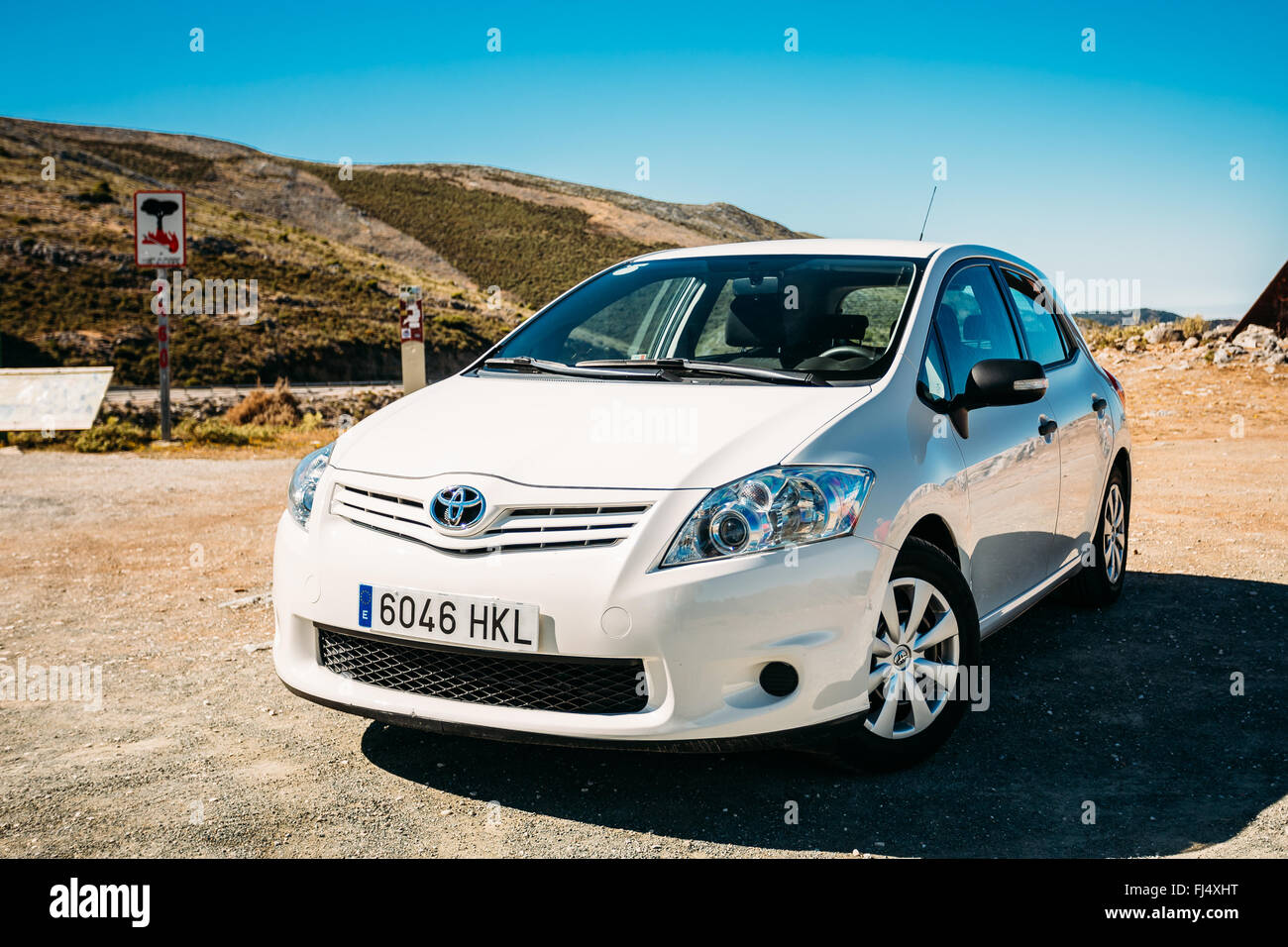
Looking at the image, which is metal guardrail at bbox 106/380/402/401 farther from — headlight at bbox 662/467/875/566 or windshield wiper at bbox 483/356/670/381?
headlight at bbox 662/467/875/566

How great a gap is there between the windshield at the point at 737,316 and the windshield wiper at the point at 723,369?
0.02 m

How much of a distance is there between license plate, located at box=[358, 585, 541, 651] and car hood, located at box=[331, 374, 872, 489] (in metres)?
0.35

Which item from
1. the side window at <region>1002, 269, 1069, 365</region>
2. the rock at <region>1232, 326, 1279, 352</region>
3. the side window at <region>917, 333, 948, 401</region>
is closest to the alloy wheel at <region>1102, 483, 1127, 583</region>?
the side window at <region>1002, 269, 1069, 365</region>

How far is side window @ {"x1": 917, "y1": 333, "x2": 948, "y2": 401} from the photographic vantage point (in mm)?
3826

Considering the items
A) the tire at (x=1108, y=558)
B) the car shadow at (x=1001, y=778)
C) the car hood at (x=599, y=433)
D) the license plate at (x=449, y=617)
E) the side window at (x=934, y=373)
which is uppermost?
the side window at (x=934, y=373)

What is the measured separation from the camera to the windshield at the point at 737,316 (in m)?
4.05

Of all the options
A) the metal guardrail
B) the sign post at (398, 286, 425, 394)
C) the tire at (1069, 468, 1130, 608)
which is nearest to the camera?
the tire at (1069, 468, 1130, 608)

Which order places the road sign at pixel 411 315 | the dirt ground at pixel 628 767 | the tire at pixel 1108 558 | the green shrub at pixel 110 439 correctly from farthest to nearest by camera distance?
the road sign at pixel 411 315
the green shrub at pixel 110 439
the tire at pixel 1108 558
the dirt ground at pixel 628 767

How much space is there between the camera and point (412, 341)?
18.9m

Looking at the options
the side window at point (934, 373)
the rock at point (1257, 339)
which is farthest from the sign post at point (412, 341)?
the rock at point (1257, 339)

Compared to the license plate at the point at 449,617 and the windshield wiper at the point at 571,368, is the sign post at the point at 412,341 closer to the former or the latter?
the windshield wiper at the point at 571,368
